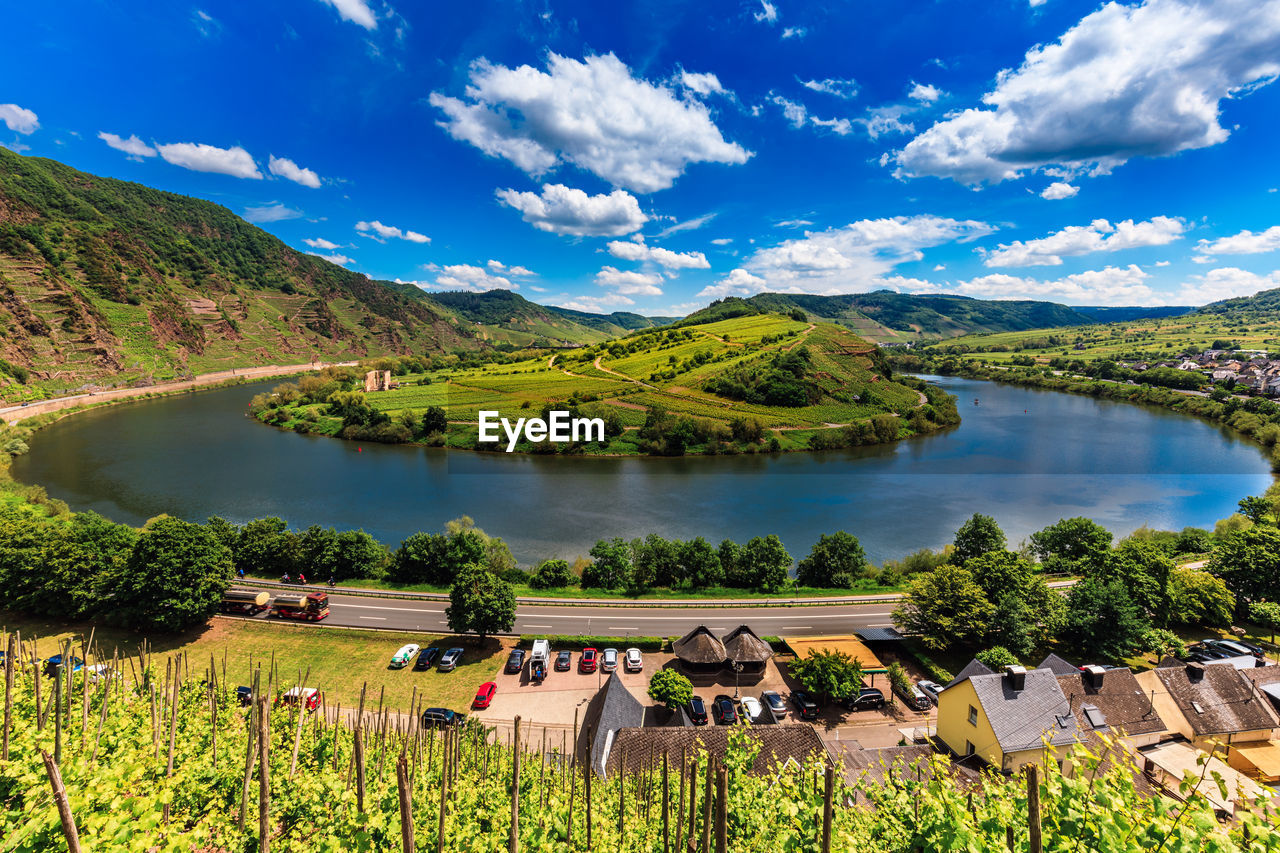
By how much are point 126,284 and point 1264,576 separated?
188 metres

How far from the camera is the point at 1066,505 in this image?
161ft

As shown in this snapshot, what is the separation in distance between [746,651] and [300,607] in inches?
861

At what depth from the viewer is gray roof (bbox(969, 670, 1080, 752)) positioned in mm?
16219

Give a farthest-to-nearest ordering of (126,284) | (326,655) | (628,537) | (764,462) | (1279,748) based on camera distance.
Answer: (126,284) < (764,462) < (628,537) < (326,655) < (1279,748)

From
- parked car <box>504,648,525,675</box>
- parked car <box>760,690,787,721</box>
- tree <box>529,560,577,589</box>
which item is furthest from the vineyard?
tree <box>529,560,577,589</box>

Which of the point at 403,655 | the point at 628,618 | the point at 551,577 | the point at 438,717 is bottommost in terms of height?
the point at 438,717

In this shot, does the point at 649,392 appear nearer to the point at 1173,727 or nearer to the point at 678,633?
the point at 678,633

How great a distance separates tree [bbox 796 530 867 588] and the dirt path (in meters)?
99.0

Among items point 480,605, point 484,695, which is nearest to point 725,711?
point 484,695

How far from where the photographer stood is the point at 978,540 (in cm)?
3256

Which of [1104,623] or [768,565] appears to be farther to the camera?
[768,565]

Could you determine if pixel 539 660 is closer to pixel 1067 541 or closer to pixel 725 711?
pixel 725 711

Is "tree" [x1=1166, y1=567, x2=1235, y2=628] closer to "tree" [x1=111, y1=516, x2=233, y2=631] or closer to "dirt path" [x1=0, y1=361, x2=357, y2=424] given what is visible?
"tree" [x1=111, y1=516, x2=233, y2=631]

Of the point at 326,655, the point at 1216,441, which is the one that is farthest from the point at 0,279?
the point at 1216,441
